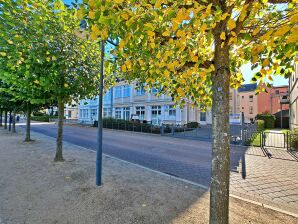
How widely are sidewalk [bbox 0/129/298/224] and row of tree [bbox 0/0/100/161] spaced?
8.82 feet

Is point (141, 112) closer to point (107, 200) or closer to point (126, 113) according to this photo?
point (126, 113)

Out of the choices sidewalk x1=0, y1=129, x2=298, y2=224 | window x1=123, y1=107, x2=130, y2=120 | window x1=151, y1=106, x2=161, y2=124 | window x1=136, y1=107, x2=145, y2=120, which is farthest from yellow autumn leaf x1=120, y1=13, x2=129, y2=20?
window x1=123, y1=107, x2=130, y2=120

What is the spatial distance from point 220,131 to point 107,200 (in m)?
2.83

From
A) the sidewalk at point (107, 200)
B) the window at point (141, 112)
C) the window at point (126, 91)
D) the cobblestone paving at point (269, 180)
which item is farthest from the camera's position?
the window at point (126, 91)

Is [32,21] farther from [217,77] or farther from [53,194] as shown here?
[217,77]

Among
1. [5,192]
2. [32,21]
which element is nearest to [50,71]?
[32,21]

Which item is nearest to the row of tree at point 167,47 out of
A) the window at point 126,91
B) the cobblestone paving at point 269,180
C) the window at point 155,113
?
the cobblestone paving at point 269,180

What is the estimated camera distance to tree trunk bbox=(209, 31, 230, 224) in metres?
2.46

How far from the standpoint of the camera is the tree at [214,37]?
1.95 metres

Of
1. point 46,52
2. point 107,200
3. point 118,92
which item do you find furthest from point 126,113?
point 107,200

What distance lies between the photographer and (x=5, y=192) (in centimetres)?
415

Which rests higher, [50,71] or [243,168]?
[50,71]

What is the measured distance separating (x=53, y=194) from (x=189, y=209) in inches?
118

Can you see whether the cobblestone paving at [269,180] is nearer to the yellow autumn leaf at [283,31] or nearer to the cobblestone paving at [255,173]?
the cobblestone paving at [255,173]
